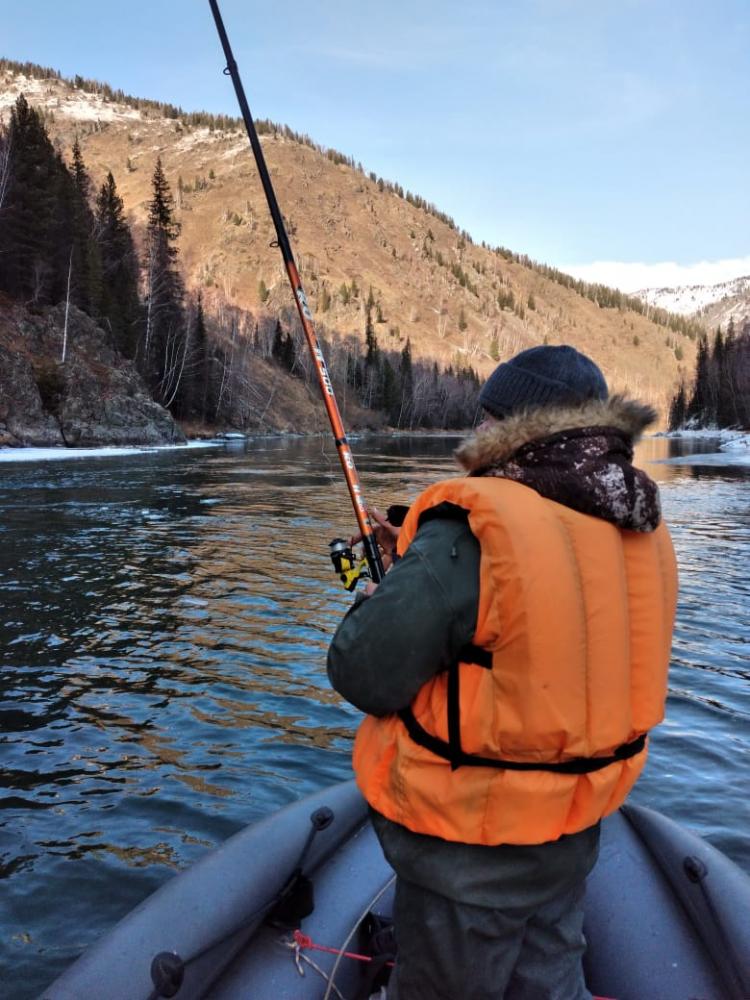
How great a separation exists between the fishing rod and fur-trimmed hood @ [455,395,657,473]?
1597 millimetres

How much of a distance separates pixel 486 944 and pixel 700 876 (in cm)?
155

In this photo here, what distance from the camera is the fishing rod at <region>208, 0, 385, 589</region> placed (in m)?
3.67

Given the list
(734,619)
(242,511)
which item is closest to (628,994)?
(734,619)

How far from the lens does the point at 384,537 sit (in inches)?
137

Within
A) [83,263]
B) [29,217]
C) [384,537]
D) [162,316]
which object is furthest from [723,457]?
[384,537]

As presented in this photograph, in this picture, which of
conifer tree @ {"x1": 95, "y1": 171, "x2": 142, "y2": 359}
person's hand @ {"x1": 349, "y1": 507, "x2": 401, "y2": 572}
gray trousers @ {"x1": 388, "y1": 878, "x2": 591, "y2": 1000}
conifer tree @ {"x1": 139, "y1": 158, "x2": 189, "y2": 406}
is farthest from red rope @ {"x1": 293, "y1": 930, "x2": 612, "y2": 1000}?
conifer tree @ {"x1": 139, "y1": 158, "x2": 189, "y2": 406}

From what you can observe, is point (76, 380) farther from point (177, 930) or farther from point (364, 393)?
point (364, 393)

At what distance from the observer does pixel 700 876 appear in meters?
2.98

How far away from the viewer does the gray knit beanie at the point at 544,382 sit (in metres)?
2.04

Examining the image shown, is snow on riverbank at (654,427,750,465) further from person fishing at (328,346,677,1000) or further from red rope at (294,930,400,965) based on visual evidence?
person fishing at (328,346,677,1000)

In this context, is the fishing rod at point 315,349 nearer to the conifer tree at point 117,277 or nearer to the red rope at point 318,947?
the red rope at point 318,947

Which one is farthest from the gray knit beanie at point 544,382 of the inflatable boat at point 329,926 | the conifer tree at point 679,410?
the conifer tree at point 679,410

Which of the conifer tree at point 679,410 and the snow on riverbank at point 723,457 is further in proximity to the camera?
the conifer tree at point 679,410

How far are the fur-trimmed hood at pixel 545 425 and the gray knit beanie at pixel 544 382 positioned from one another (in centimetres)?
3
